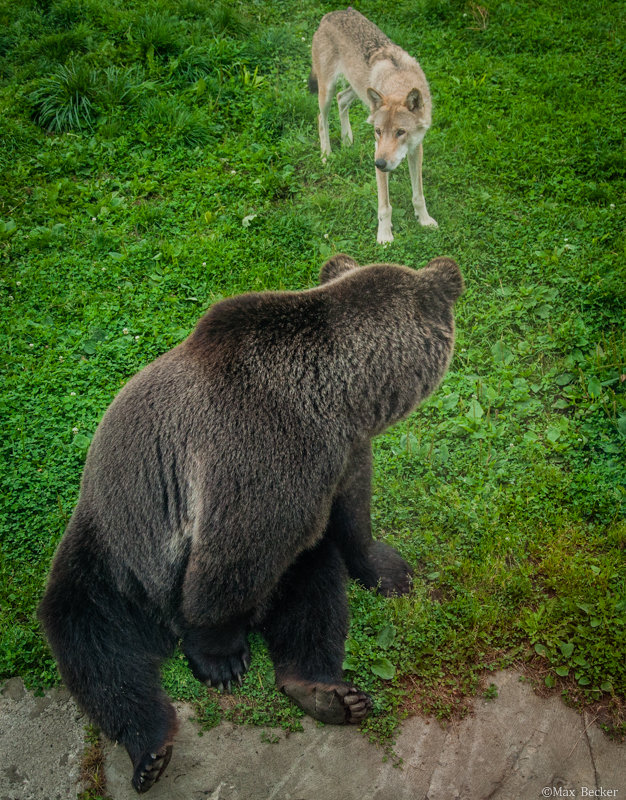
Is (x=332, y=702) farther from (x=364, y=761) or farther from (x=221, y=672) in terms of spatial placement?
(x=221, y=672)

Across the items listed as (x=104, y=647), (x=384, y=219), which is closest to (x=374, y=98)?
(x=384, y=219)

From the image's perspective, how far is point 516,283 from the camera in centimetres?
690

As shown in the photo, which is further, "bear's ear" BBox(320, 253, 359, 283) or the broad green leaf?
"bear's ear" BBox(320, 253, 359, 283)

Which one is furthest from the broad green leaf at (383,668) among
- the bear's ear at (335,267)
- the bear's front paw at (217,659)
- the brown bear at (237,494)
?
the bear's ear at (335,267)

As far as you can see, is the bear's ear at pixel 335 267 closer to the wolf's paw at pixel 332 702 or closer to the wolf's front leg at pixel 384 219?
the wolf's paw at pixel 332 702

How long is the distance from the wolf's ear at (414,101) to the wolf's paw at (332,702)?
5.01 m

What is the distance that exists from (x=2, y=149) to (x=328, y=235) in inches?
142

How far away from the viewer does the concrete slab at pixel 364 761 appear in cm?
391

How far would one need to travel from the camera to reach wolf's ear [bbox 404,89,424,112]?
6.86 meters

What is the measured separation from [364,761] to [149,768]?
1069 mm

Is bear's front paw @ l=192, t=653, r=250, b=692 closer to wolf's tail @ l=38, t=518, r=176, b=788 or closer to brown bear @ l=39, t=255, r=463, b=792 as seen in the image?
brown bear @ l=39, t=255, r=463, b=792

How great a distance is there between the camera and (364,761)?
402 centimetres

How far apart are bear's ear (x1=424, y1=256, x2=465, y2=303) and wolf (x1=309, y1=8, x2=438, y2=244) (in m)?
2.77

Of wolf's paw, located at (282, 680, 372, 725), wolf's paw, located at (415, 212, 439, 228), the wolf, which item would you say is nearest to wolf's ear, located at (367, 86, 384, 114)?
the wolf
